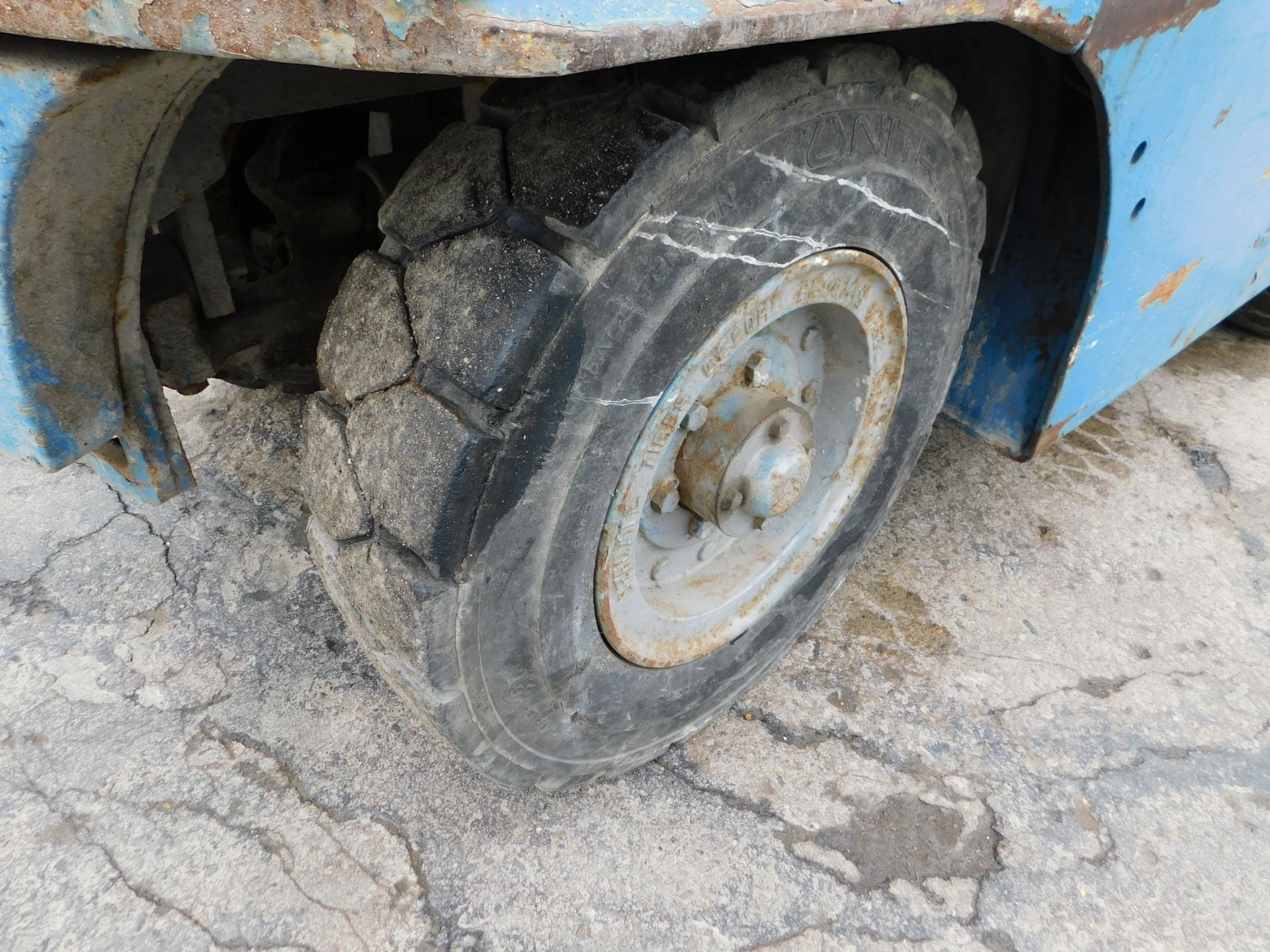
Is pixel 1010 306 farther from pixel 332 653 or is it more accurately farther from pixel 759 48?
pixel 332 653

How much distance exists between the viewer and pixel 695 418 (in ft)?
4.11

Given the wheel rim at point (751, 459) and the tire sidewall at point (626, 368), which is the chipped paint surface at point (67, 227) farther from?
the wheel rim at point (751, 459)

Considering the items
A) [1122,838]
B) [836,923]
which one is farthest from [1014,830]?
[836,923]

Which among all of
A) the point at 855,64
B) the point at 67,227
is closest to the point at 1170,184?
the point at 855,64

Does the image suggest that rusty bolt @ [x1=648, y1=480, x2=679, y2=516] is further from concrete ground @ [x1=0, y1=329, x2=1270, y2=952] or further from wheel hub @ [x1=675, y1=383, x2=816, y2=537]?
concrete ground @ [x1=0, y1=329, x2=1270, y2=952]

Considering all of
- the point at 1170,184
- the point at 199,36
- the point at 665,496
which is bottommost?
the point at 665,496

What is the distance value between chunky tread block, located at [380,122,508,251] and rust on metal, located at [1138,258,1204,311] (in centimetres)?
128

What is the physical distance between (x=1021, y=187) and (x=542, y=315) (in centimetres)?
114

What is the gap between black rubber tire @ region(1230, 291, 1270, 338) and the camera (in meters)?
2.98

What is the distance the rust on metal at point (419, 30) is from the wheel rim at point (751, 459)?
0.43 m

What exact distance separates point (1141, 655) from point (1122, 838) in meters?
0.48

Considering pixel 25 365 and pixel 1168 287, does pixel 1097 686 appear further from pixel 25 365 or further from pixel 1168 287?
pixel 25 365

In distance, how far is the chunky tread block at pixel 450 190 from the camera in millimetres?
923

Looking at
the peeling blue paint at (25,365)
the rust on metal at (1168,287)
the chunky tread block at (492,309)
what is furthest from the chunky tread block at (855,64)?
the rust on metal at (1168,287)
